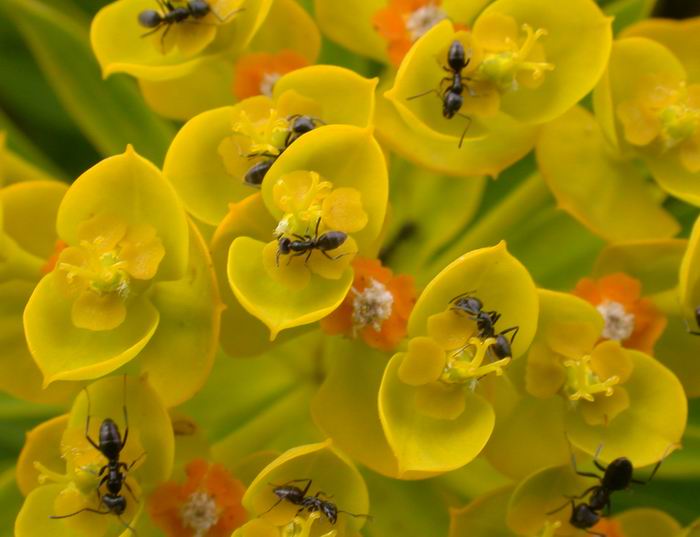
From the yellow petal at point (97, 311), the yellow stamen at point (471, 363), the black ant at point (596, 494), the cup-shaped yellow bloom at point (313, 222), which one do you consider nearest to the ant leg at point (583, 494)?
the black ant at point (596, 494)

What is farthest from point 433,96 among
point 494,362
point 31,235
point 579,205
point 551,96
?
point 31,235

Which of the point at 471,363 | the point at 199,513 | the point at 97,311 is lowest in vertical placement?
the point at 199,513

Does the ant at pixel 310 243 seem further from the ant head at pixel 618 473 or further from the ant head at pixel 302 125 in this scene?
the ant head at pixel 618 473

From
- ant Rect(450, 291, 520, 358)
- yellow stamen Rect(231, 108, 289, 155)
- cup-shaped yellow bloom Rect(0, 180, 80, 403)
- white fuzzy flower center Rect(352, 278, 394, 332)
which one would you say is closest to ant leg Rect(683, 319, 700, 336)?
ant Rect(450, 291, 520, 358)

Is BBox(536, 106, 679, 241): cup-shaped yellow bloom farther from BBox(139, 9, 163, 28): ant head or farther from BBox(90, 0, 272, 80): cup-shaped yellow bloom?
BBox(139, 9, 163, 28): ant head

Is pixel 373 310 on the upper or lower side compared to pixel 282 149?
lower

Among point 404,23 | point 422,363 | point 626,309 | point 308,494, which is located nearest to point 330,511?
point 308,494

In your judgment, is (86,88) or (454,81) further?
(86,88)

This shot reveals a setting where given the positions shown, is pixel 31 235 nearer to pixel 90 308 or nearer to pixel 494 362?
pixel 90 308

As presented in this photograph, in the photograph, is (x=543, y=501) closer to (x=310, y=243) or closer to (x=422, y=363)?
(x=422, y=363)
